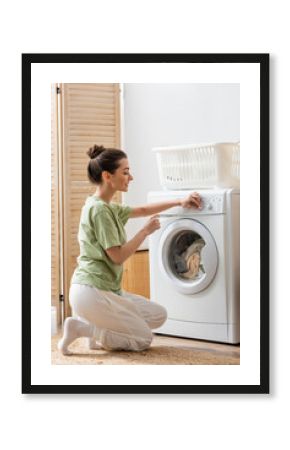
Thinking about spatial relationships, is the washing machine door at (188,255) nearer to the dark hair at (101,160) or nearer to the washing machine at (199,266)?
the washing machine at (199,266)

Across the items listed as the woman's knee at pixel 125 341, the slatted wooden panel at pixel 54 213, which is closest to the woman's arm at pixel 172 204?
the slatted wooden panel at pixel 54 213

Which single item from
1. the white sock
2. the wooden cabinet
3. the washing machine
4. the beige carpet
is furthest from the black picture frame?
the wooden cabinet

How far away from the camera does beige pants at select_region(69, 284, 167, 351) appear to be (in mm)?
2719

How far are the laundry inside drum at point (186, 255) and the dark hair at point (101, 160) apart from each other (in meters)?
0.50

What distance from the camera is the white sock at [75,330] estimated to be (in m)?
2.64

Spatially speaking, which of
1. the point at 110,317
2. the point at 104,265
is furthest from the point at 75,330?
the point at 104,265

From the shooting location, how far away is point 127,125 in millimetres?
3227

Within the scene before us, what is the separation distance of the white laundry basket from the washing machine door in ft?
0.62
